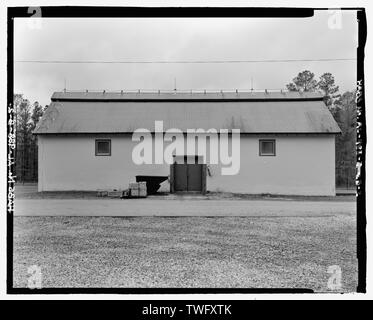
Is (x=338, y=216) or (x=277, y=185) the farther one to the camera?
(x=277, y=185)

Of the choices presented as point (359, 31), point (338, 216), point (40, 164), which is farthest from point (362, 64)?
point (40, 164)

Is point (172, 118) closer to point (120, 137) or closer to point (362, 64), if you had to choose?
point (120, 137)

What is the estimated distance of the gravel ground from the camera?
16.5ft

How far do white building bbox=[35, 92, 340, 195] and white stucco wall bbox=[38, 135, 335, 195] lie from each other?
4 cm

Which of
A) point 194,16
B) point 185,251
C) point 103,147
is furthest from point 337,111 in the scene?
point 194,16

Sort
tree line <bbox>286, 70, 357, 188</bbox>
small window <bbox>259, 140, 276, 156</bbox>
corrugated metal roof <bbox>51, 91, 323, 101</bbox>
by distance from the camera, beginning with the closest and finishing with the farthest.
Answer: tree line <bbox>286, 70, 357, 188</bbox>, small window <bbox>259, 140, 276, 156</bbox>, corrugated metal roof <bbox>51, 91, 323, 101</bbox>

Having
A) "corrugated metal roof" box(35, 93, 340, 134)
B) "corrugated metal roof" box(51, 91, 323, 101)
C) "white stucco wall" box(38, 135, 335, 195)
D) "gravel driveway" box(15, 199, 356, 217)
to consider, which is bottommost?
"gravel driveway" box(15, 199, 356, 217)

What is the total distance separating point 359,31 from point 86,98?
17341 mm

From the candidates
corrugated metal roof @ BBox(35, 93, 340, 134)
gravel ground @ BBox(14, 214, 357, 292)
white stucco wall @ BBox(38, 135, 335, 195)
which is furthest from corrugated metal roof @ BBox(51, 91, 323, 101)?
gravel ground @ BBox(14, 214, 357, 292)

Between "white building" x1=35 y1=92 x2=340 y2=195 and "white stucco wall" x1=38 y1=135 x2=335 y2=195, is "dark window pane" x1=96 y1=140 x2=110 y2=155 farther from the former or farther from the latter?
"white stucco wall" x1=38 y1=135 x2=335 y2=195

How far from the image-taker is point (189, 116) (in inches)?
747

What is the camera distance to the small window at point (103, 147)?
1852 centimetres

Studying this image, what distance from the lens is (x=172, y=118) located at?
1900 centimetres

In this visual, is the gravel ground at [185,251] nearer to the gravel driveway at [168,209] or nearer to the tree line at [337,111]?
the gravel driveway at [168,209]
